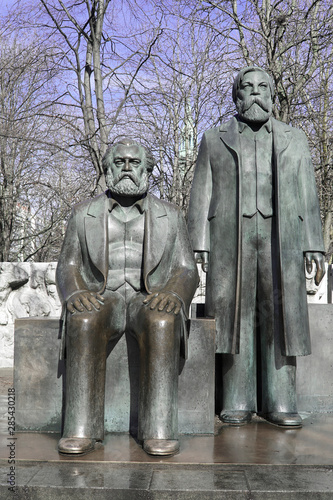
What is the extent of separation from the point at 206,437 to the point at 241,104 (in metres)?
2.32

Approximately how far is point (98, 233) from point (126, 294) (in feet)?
1.45

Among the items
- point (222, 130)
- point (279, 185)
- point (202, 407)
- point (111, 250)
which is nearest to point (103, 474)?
point (202, 407)

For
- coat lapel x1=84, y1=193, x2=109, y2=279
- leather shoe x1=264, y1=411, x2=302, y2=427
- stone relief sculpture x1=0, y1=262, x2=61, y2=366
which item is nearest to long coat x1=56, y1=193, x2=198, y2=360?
coat lapel x1=84, y1=193, x2=109, y2=279

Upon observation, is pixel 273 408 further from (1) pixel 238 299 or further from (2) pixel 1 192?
(2) pixel 1 192

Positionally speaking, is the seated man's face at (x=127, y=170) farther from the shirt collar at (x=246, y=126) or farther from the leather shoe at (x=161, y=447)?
the leather shoe at (x=161, y=447)

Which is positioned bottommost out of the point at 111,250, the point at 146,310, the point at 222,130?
the point at 146,310

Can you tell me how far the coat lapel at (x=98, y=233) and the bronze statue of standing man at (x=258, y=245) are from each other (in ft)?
2.43

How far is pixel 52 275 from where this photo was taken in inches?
350

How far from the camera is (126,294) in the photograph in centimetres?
434

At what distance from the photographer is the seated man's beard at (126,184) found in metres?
4.24

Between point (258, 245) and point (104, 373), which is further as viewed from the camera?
point (258, 245)

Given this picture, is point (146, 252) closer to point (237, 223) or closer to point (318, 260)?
point (237, 223)

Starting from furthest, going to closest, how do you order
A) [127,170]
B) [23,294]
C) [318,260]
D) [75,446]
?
[23,294] → [318,260] → [127,170] → [75,446]

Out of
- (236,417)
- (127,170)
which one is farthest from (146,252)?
(236,417)
